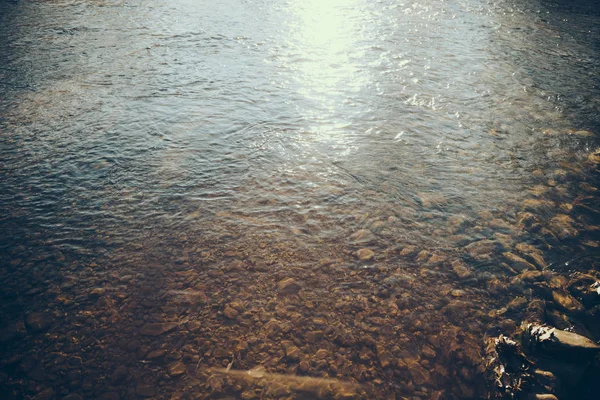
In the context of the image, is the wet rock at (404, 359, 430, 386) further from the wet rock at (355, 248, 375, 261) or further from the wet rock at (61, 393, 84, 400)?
the wet rock at (61, 393, 84, 400)

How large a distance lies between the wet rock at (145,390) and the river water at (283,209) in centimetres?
2

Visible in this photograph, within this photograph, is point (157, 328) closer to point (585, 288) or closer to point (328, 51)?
point (585, 288)

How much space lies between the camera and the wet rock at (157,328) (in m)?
2.26

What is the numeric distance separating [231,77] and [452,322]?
398 cm

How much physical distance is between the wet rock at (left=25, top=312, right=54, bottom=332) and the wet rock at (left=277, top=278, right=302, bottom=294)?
137cm

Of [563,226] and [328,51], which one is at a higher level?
[328,51]

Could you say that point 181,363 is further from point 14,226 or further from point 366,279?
point 14,226

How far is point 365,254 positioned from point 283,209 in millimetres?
764

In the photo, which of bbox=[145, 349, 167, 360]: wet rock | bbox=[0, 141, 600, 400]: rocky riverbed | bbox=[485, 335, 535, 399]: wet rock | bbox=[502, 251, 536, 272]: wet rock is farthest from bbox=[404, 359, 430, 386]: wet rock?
bbox=[145, 349, 167, 360]: wet rock

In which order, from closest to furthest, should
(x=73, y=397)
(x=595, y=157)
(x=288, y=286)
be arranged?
(x=73, y=397) < (x=288, y=286) < (x=595, y=157)

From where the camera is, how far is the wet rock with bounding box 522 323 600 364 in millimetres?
2070

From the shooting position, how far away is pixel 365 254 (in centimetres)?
276

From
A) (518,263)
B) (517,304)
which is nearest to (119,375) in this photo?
(517,304)

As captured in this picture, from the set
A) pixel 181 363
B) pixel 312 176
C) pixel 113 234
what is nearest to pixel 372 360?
pixel 181 363
